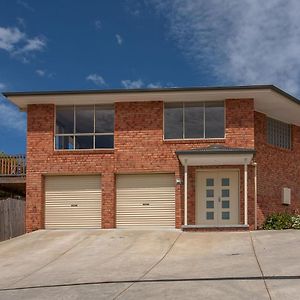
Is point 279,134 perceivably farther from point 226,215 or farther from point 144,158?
point 144,158

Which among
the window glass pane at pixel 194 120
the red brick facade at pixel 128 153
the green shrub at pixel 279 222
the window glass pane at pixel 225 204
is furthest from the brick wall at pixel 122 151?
the green shrub at pixel 279 222

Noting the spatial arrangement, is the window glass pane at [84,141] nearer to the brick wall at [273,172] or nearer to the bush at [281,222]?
the brick wall at [273,172]

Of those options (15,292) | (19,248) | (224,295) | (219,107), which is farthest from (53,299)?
(219,107)

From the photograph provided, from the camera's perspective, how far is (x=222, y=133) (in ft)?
76.6

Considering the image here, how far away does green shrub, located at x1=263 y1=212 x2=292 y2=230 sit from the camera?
74.3ft

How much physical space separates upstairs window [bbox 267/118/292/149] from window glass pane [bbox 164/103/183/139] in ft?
13.1

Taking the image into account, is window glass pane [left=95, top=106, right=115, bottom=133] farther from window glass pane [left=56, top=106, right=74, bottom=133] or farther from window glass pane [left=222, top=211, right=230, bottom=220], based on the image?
window glass pane [left=222, top=211, right=230, bottom=220]

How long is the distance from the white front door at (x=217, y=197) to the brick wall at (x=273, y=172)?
3.89 ft

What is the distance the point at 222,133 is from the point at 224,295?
42.3ft

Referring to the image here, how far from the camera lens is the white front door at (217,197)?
23.0m


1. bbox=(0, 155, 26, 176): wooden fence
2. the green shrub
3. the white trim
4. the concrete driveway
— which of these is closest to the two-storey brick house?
the white trim

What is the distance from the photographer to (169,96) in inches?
902

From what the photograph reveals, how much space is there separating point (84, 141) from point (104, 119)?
46.1 inches

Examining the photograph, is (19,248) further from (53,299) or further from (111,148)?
(53,299)
